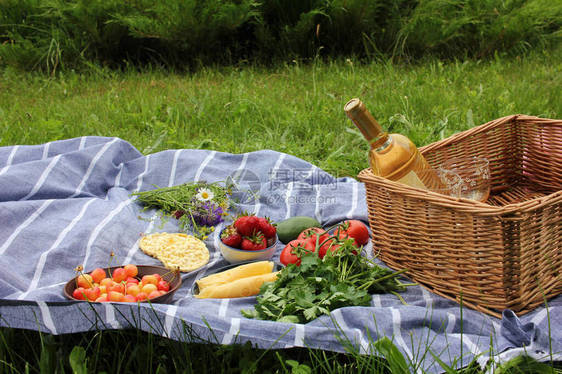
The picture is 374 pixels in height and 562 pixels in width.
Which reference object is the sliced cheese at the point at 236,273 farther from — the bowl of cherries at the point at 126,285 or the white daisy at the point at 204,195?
the white daisy at the point at 204,195

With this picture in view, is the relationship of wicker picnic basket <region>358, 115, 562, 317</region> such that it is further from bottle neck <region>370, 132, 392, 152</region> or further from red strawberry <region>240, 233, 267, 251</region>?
red strawberry <region>240, 233, 267, 251</region>

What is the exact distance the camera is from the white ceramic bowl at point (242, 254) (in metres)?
2.19

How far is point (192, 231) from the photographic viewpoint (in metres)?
2.61

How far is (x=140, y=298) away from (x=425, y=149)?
1390 millimetres

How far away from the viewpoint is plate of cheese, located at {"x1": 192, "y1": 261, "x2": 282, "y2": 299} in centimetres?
194

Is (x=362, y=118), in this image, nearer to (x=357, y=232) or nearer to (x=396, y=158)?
(x=396, y=158)

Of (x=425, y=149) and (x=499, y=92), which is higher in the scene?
(x=425, y=149)

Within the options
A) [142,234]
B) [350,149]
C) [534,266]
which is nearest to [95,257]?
[142,234]

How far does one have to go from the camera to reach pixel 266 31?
5.36 meters

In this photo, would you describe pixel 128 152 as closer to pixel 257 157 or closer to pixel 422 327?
pixel 257 157

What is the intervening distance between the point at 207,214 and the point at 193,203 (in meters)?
0.09

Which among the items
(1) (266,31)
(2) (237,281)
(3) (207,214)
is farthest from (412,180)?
(1) (266,31)

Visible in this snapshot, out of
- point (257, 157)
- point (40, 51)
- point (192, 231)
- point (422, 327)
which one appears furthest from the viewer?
point (40, 51)

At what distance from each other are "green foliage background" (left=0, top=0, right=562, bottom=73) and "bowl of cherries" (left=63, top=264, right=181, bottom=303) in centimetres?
361
